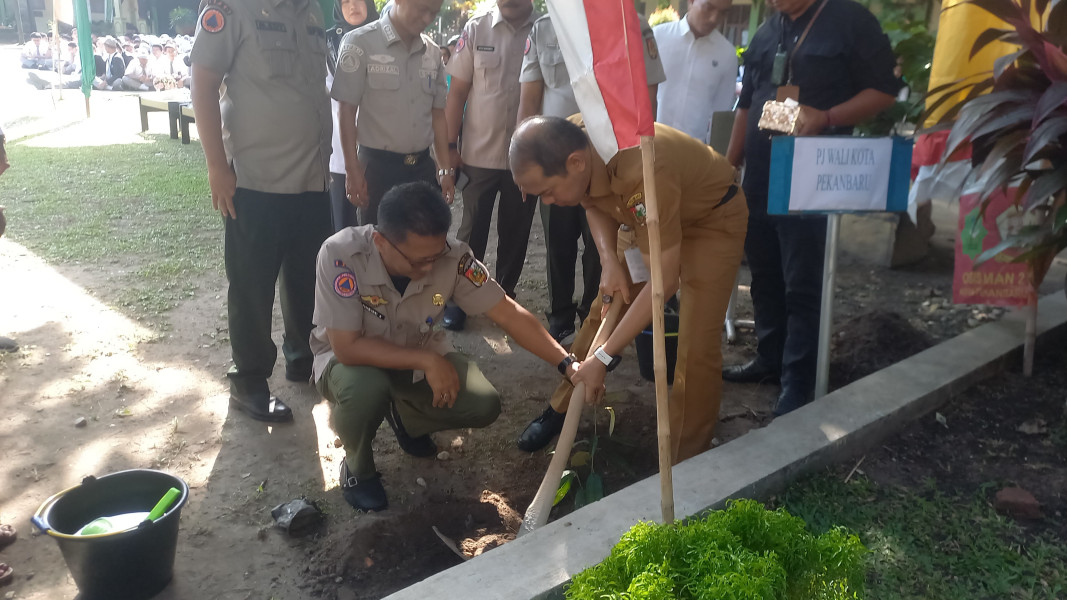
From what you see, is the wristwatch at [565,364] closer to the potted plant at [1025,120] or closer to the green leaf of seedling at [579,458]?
the green leaf of seedling at [579,458]

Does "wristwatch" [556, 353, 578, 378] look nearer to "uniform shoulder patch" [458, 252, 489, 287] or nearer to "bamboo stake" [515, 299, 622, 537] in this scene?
"bamboo stake" [515, 299, 622, 537]

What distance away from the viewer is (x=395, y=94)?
12.5 ft

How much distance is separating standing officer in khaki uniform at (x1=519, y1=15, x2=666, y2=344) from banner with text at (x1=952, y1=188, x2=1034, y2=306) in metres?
1.67

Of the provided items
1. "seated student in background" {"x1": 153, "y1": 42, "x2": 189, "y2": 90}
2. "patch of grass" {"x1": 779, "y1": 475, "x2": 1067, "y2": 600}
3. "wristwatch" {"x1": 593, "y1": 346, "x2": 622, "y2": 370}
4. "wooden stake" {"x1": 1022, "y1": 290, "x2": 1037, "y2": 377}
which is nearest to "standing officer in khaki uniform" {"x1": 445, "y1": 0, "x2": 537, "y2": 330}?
"wristwatch" {"x1": 593, "y1": 346, "x2": 622, "y2": 370}

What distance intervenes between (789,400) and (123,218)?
5.96m

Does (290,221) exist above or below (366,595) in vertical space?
above

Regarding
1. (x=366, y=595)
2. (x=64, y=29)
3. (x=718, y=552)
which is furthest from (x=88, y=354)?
(x=64, y=29)

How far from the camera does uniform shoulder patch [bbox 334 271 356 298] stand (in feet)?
8.77

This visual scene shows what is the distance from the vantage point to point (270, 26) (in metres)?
3.14

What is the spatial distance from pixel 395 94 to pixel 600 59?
2203mm

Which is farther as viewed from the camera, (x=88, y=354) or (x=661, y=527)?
(x=88, y=354)

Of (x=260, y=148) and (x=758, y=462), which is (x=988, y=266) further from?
(x=260, y=148)

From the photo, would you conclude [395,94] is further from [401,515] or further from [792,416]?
[792,416]

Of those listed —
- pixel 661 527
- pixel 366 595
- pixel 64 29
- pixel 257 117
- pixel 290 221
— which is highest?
pixel 64 29
